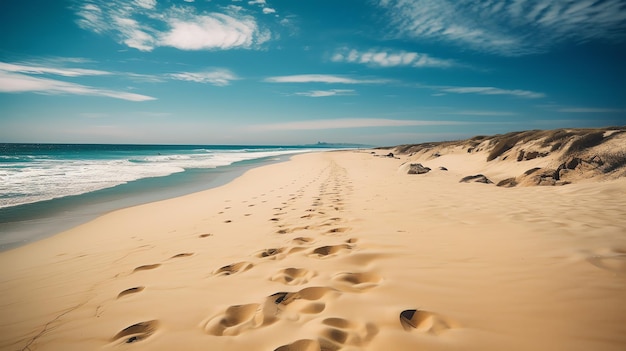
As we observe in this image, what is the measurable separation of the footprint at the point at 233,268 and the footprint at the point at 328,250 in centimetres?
76

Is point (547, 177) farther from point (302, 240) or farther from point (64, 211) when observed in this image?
point (64, 211)

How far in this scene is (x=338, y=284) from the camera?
2441 millimetres

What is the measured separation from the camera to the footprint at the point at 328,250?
10.7 feet

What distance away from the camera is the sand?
68.4 inches

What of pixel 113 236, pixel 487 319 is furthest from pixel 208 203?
pixel 487 319

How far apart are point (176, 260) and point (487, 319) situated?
11.0 feet

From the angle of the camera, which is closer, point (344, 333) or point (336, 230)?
point (344, 333)

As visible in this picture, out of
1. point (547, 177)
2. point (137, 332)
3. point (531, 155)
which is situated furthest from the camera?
point (531, 155)

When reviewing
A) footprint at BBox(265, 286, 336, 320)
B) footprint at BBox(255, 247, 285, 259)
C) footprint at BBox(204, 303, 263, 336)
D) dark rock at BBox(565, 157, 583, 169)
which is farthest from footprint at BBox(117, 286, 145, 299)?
dark rock at BBox(565, 157, 583, 169)

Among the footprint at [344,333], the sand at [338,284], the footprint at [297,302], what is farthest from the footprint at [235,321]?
the footprint at [344,333]

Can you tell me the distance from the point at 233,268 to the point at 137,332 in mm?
1111

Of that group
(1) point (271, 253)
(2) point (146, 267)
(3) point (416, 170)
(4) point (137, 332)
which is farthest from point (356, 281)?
(3) point (416, 170)

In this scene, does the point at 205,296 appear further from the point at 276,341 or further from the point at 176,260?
the point at 176,260

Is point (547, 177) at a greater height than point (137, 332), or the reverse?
point (547, 177)
